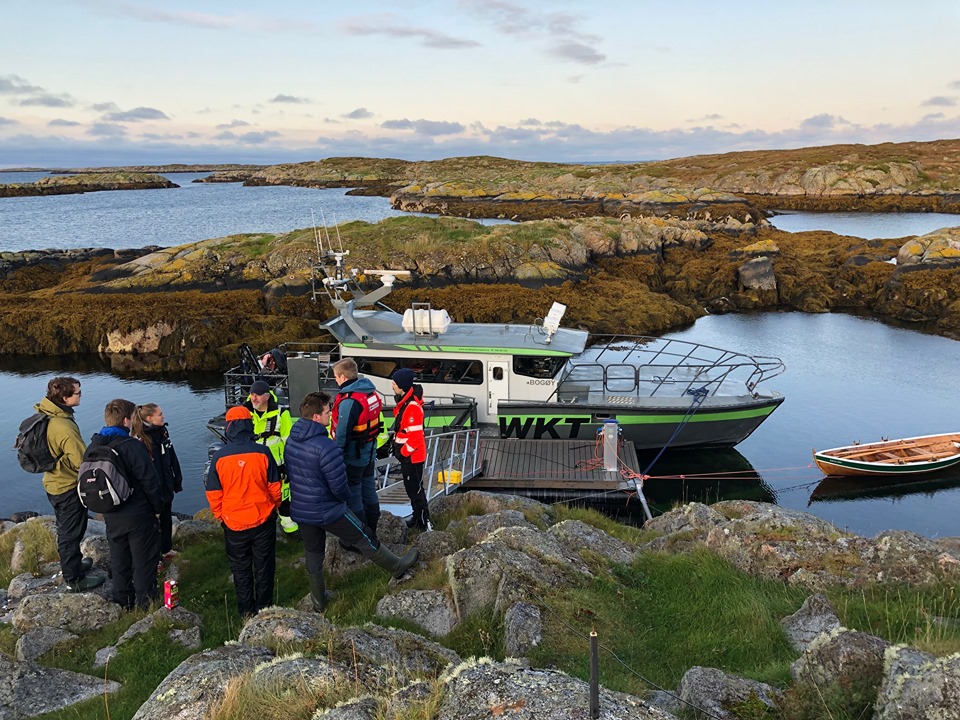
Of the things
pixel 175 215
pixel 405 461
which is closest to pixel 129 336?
pixel 405 461

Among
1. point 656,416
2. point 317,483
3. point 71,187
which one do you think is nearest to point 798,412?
point 656,416

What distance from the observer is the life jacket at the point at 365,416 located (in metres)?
6.79

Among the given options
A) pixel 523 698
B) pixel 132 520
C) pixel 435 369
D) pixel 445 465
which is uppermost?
pixel 523 698

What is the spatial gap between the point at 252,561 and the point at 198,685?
7.48ft

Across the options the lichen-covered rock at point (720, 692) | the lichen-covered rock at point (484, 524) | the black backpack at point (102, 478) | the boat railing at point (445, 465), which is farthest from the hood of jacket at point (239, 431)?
the boat railing at point (445, 465)

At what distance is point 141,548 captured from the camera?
241 inches

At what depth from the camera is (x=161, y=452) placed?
7098 millimetres

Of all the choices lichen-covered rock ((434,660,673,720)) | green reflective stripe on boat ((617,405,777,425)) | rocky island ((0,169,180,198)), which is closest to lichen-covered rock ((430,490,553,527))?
green reflective stripe on boat ((617,405,777,425))

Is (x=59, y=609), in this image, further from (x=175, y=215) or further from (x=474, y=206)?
(x=175, y=215)

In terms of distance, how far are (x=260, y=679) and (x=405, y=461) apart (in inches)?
166

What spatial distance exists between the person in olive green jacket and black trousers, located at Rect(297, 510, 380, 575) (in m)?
2.34

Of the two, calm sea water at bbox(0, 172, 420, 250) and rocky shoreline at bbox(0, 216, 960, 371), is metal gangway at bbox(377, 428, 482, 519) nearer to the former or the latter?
rocky shoreline at bbox(0, 216, 960, 371)

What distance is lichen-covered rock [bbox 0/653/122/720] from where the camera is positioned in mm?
4465

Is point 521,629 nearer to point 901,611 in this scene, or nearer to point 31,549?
point 901,611
